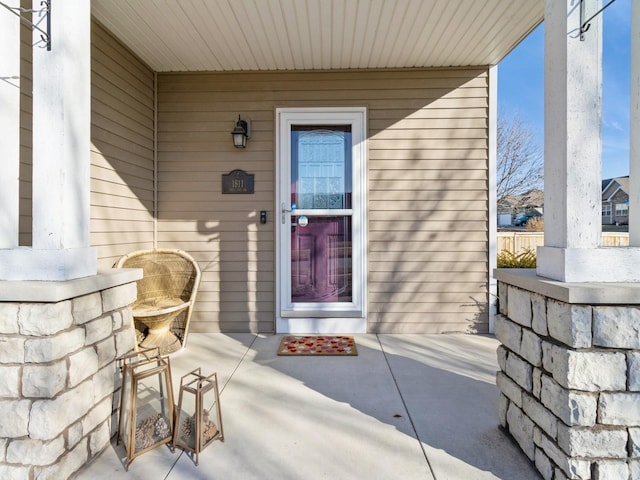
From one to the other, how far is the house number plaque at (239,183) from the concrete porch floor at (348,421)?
149 cm

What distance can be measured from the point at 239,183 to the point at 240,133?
47cm

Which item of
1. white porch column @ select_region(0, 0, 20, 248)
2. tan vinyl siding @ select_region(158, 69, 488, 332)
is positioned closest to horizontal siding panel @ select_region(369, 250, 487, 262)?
tan vinyl siding @ select_region(158, 69, 488, 332)

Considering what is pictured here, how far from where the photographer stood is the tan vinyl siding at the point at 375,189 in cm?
348

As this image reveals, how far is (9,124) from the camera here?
168 cm

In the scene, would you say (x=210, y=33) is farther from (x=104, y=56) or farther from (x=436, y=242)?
(x=436, y=242)

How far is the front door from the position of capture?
350cm

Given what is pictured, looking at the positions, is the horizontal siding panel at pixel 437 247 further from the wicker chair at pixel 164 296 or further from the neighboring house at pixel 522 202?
the neighboring house at pixel 522 202

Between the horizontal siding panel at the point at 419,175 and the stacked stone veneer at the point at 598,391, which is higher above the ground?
the horizontal siding panel at the point at 419,175

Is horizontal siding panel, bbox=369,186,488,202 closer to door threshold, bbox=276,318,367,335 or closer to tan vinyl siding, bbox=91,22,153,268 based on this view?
door threshold, bbox=276,318,367,335

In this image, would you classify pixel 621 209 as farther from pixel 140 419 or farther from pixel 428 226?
pixel 140 419

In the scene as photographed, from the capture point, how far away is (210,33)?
287cm

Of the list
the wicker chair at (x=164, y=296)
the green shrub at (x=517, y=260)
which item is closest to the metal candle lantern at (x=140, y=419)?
the wicker chair at (x=164, y=296)

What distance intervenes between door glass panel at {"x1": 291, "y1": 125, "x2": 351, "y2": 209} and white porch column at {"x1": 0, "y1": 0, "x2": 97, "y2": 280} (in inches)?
83.7

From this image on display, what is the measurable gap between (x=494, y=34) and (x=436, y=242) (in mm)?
1806
